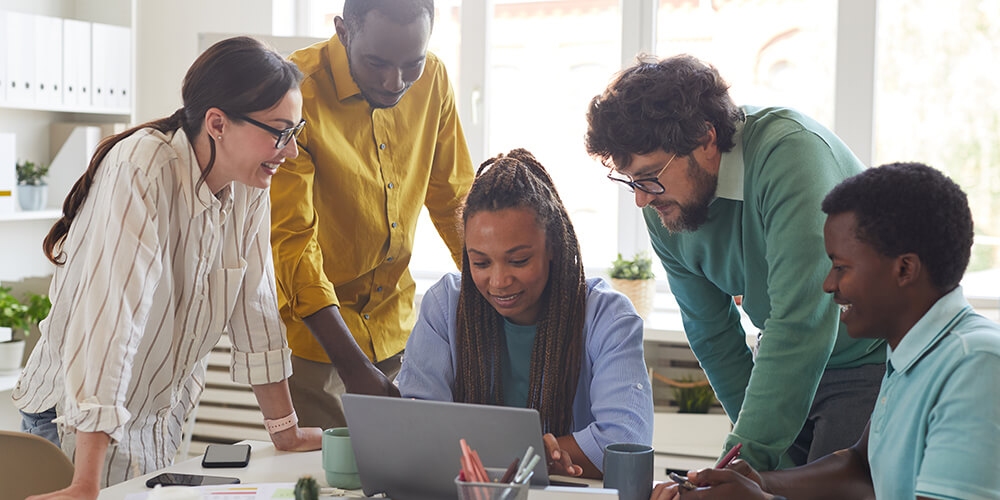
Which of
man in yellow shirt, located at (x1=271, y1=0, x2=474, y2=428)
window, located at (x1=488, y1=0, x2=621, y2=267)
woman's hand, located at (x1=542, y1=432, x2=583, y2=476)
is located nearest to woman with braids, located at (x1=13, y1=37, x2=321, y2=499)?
man in yellow shirt, located at (x1=271, y1=0, x2=474, y2=428)

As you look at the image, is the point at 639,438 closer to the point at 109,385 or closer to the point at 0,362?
the point at 109,385

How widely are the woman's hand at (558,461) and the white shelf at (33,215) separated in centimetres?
238

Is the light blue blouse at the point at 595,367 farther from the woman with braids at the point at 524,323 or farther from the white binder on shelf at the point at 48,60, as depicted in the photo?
the white binder on shelf at the point at 48,60

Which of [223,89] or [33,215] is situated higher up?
[223,89]

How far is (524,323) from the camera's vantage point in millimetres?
1777

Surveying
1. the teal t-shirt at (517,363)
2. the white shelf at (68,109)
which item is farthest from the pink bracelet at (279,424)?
the white shelf at (68,109)

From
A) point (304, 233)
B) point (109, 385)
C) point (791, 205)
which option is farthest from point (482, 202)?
point (109, 385)

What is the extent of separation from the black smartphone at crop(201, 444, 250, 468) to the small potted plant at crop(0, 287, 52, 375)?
185 cm

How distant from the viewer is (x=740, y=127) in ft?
5.17

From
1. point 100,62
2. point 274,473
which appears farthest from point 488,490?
point 100,62

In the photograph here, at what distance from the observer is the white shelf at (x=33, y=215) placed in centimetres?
309

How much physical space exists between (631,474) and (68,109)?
2770 millimetres

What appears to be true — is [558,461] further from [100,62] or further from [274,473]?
[100,62]

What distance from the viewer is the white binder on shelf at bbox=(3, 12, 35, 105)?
302 cm
